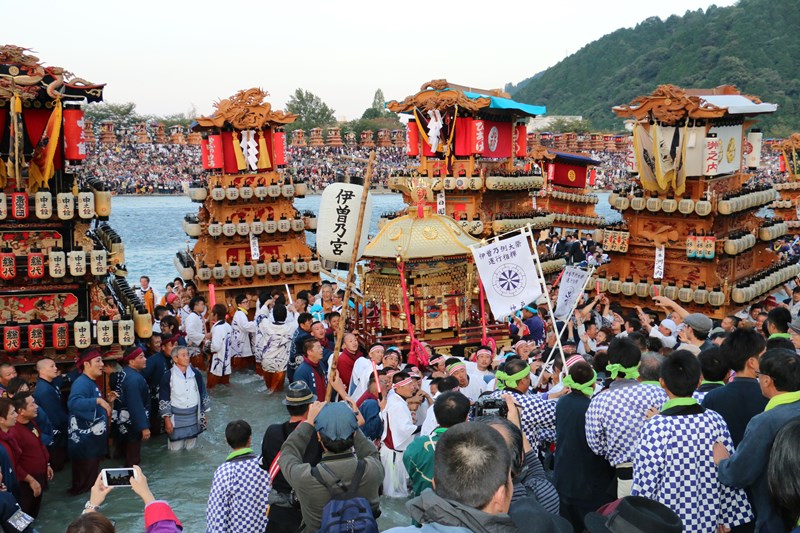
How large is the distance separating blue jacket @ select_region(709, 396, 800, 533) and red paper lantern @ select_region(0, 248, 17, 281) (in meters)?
9.18

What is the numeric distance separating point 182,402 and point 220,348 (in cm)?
345

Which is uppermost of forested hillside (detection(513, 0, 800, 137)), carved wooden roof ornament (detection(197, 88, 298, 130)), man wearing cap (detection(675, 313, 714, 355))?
forested hillside (detection(513, 0, 800, 137))

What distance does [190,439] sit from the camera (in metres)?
11.0

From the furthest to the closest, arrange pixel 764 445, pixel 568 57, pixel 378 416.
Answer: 1. pixel 568 57
2. pixel 378 416
3. pixel 764 445

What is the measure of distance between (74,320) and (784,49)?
10217 centimetres

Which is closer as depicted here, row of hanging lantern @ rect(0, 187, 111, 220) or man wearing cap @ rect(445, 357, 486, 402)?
man wearing cap @ rect(445, 357, 486, 402)

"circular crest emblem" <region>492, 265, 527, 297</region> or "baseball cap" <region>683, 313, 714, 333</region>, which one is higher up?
"circular crest emblem" <region>492, 265, 527, 297</region>

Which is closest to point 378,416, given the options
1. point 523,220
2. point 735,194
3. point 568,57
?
point 735,194

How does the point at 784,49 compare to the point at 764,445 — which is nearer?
the point at 764,445

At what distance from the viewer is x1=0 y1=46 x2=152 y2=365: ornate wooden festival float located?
10547mm

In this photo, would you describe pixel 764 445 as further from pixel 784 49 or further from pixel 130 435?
pixel 784 49

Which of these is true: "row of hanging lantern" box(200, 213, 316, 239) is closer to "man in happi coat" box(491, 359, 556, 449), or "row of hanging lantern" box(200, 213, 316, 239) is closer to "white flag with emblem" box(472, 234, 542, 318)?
"white flag with emblem" box(472, 234, 542, 318)

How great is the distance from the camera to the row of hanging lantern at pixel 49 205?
10508mm

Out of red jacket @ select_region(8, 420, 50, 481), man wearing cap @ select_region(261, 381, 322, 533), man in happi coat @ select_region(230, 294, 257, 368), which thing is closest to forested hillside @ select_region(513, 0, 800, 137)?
man in happi coat @ select_region(230, 294, 257, 368)
